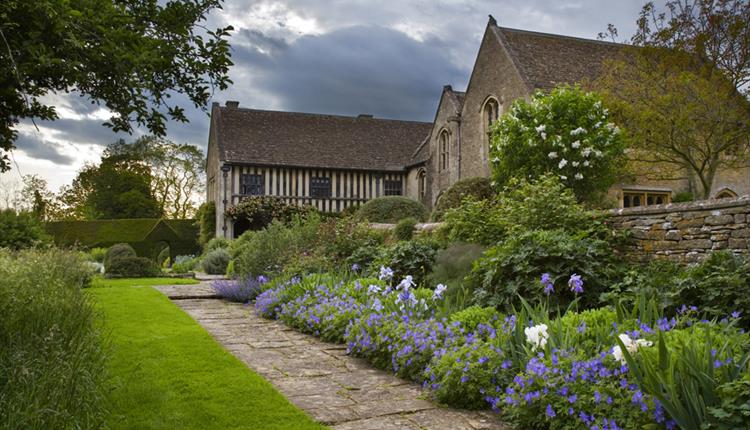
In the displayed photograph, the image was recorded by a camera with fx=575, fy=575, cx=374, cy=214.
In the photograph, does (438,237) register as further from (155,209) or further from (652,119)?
(155,209)

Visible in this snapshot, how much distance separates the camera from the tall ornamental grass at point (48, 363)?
2809 mm

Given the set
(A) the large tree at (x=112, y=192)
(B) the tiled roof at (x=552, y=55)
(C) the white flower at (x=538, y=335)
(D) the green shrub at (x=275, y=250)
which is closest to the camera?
(C) the white flower at (x=538, y=335)

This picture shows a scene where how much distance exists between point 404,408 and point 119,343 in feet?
11.5

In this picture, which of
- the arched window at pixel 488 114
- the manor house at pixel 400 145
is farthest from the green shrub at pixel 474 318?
the arched window at pixel 488 114

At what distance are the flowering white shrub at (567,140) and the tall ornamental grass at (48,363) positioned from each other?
10.5 m

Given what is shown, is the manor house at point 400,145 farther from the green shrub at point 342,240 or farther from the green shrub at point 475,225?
the green shrub at point 475,225

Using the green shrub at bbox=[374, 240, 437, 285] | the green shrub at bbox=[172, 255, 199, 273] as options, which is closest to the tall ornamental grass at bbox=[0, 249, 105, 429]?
the green shrub at bbox=[374, 240, 437, 285]

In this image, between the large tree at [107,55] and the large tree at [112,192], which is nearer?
the large tree at [107,55]

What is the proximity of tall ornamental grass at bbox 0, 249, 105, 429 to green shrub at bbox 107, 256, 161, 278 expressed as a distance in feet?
37.5

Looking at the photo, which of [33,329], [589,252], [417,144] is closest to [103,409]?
[33,329]

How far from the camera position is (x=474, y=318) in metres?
5.11

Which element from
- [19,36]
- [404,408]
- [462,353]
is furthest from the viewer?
[462,353]

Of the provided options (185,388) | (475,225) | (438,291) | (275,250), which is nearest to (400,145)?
(275,250)

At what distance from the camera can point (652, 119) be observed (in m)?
13.6
